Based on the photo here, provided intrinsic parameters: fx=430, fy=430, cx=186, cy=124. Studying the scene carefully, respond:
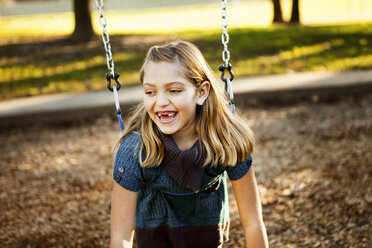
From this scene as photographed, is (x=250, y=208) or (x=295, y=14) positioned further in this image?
(x=295, y=14)

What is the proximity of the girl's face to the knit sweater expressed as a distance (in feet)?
0.56

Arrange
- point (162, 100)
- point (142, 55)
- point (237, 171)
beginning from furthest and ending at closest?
point (142, 55) < point (237, 171) < point (162, 100)

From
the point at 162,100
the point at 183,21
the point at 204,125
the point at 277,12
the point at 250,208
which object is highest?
the point at 183,21

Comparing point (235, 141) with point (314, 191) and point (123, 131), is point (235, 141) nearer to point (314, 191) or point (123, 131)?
point (123, 131)

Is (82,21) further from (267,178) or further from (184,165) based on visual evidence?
(184,165)

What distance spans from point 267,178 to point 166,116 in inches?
82.5

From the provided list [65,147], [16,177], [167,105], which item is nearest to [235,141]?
[167,105]

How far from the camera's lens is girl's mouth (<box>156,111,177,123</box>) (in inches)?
78.4

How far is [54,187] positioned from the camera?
3.92m

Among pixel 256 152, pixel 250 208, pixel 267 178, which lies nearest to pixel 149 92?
pixel 250 208

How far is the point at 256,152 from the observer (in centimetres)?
454

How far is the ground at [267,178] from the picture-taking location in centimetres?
299

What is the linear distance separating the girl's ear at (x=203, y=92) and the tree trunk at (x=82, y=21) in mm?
9271

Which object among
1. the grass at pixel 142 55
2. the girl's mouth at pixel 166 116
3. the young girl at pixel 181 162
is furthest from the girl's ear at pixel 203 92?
the grass at pixel 142 55
